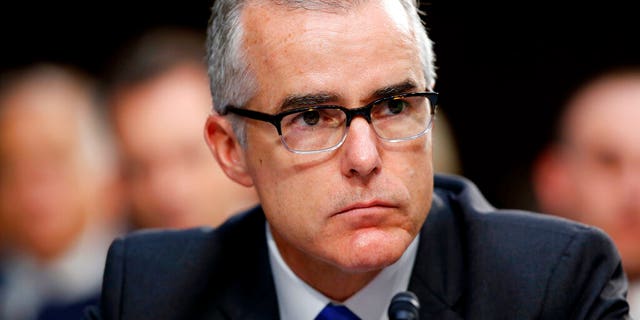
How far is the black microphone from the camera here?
185 centimetres

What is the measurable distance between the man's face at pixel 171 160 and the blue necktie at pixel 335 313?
1.94 m

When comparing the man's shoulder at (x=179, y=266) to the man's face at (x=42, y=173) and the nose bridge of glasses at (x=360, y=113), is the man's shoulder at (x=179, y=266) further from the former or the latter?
the man's face at (x=42, y=173)

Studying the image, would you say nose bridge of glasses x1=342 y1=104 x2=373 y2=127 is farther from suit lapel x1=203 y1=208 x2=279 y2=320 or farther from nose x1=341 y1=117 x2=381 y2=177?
suit lapel x1=203 y1=208 x2=279 y2=320

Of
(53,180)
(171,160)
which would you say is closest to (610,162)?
(171,160)

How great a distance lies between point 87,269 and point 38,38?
1070 mm

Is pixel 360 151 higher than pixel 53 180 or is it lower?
higher

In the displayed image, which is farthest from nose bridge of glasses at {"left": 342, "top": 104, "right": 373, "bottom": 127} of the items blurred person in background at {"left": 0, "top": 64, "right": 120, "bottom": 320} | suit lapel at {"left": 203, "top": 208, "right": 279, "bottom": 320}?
blurred person in background at {"left": 0, "top": 64, "right": 120, "bottom": 320}

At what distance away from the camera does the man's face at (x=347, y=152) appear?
6.71 feet

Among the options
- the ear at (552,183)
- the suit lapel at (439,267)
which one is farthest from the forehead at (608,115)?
the suit lapel at (439,267)

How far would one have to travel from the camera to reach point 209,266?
2.52 metres

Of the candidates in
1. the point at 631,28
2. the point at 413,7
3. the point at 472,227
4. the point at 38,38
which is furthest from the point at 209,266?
the point at 631,28

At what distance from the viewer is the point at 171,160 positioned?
4293mm

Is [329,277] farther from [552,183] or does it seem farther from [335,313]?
[552,183]

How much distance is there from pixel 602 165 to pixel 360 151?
2219 millimetres
